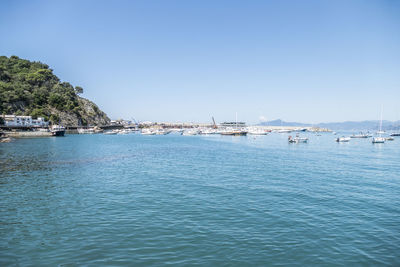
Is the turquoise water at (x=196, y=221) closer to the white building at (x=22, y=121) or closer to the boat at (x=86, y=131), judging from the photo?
the white building at (x=22, y=121)

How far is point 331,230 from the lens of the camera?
12.3 m

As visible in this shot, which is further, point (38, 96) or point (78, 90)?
point (78, 90)

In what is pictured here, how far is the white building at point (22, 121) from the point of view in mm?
107881

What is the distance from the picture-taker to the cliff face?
416 feet

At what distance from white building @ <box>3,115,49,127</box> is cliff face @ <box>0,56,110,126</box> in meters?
10.0

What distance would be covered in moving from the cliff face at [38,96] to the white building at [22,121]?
10035 millimetres

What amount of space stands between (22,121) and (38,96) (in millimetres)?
32830

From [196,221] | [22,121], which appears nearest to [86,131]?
[22,121]

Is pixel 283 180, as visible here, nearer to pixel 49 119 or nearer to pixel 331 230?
pixel 331 230

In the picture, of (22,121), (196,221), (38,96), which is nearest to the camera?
(196,221)

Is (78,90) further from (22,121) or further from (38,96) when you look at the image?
(22,121)

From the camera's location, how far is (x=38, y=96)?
140 m

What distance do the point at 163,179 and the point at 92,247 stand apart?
14.1m

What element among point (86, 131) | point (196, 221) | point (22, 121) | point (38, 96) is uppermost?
point (38, 96)
